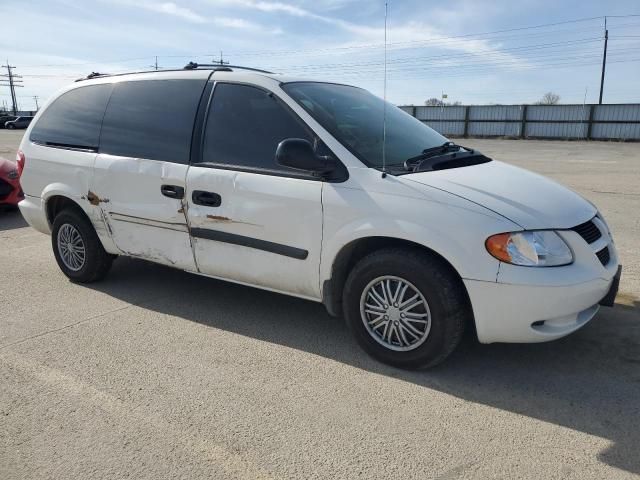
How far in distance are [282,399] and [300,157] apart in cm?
141

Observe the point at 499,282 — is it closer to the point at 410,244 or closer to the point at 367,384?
the point at 410,244

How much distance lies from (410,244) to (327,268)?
22.3 inches

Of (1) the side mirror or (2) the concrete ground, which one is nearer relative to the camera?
(2) the concrete ground

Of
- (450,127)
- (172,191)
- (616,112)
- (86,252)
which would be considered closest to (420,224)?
(172,191)

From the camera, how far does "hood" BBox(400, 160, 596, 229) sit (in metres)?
2.98

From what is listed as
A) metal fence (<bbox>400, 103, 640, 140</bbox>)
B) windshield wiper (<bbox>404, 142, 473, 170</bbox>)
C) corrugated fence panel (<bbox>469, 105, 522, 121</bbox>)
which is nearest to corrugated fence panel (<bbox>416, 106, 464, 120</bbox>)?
metal fence (<bbox>400, 103, 640, 140</bbox>)

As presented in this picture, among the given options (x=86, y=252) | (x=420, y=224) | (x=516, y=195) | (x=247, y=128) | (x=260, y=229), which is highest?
(x=247, y=128)

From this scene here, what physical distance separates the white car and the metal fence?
28.0 meters

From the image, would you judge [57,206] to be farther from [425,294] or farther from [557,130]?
[557,130]

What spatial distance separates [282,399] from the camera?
301cm

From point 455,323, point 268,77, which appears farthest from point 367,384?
point 268,77

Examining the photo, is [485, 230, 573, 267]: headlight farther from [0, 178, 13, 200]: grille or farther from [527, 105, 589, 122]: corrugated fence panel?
[527, 105, 589, 122]: corrugated fence panel

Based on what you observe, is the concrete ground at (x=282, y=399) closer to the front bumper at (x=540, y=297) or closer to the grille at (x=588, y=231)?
the front bumper at (x=540, y=297)

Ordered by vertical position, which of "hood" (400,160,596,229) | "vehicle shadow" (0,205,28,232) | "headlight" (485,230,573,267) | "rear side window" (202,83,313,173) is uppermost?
"rear side window" (202,83,313,173)
